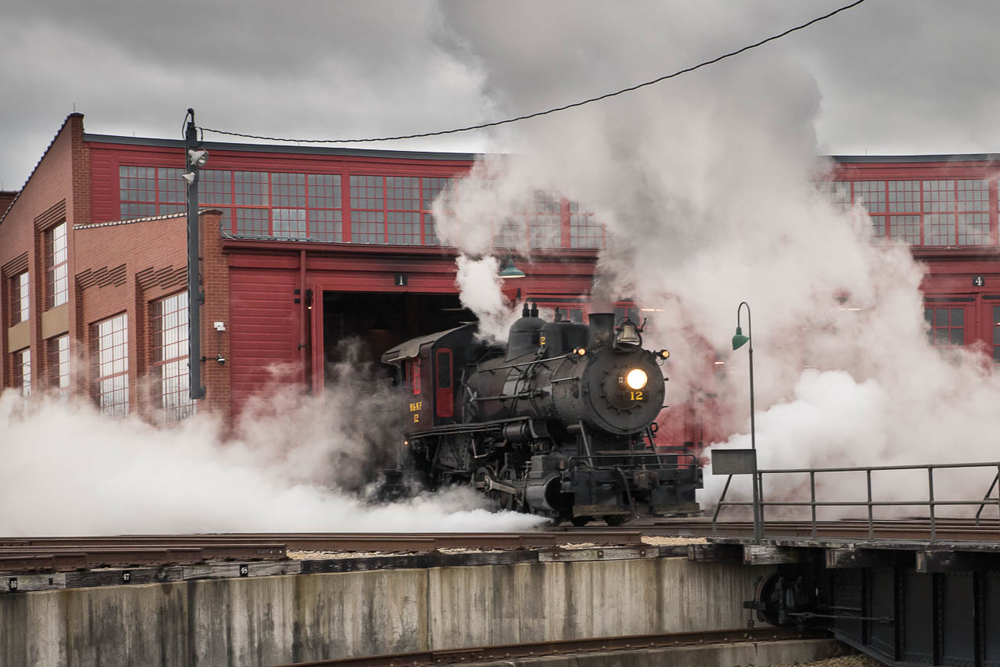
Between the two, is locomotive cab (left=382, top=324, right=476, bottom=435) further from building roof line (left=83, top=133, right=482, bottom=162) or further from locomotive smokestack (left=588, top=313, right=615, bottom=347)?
building roof line (left=83, top=133, right=482, bottom=162)

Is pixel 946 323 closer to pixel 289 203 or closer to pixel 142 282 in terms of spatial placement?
pixel 289 203

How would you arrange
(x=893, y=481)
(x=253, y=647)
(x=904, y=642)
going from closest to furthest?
(x=253, y=647) → (x=904, y=642) → (x=893, y=481)

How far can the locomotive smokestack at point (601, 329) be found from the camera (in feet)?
57.8

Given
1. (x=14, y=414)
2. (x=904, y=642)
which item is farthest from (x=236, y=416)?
(x=904, y=642)

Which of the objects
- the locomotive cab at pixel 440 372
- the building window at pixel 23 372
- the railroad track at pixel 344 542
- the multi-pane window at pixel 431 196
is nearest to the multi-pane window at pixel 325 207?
the multi-pane window at pixel 431 196

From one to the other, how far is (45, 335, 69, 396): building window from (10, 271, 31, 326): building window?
2.48 metres

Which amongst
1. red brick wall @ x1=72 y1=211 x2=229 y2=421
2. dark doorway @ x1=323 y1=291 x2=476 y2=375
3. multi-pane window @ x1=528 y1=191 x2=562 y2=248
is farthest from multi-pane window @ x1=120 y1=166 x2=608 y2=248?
dark doorway @ x1=323 y1=291 x2=476 y2=375

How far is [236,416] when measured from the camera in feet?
79.8

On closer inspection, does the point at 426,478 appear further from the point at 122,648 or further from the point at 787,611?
the point at 122,648

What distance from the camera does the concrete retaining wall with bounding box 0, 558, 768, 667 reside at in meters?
10.4

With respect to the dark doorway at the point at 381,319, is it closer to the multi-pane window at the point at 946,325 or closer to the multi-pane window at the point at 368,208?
the multi-pane window at the point at 368,208

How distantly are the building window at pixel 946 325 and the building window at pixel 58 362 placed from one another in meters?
21.6

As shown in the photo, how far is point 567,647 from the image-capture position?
12.4 metres

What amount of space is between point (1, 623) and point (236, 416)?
1431cm
